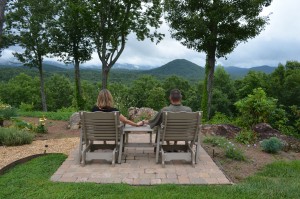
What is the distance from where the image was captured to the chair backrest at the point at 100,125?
493 cm

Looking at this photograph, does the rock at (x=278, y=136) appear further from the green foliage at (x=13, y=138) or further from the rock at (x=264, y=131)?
the green foliage at (x=13, y=138)

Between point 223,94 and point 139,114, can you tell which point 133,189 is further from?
point 223,94

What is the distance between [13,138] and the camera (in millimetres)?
6855

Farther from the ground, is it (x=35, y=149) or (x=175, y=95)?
(x=175, y=95)

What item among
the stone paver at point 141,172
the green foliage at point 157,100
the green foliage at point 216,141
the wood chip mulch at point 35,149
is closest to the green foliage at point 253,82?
the green foliage at point 157,100

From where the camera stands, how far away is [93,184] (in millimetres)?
4039

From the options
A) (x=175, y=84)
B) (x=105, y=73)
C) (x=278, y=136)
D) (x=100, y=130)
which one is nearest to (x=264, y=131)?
(x=278, y=136)

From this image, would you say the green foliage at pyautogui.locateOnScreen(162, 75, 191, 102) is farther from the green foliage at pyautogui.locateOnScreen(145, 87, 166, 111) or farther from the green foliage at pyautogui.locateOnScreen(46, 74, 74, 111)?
the green foliage at pyautogui.locateOnScreen(46, 74, 74, 111)

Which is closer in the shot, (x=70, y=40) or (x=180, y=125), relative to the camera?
(x=180, y=125)

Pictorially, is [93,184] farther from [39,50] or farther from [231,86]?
[231,86]

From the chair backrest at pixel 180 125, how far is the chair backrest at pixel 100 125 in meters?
0.80

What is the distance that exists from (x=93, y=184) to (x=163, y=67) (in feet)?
316

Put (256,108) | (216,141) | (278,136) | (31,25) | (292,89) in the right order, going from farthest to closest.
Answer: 1. (292,89)
2. (31,25)
3. (256,108)
4. (278,136)
5. (216,141)

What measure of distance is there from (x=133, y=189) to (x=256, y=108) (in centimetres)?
594
